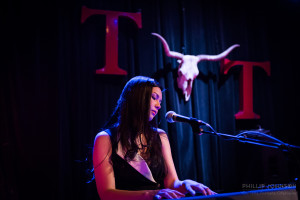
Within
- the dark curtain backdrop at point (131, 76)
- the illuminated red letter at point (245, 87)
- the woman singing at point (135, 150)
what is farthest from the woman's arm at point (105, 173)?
the illuminated red letter at point (245, 87)

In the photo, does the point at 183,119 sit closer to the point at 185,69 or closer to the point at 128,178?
the point at 128,178

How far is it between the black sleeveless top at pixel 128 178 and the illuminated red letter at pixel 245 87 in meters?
2.67

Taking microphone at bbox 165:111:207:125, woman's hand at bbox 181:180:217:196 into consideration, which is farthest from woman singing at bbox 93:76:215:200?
woman's hand at bbox 181:180:217:196

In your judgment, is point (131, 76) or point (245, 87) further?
point (245, 87)

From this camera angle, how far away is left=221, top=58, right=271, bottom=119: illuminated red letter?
399cm

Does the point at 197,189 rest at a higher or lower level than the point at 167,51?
lower

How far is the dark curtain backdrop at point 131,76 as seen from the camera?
2.95 m

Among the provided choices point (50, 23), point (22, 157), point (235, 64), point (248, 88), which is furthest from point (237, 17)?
point (22, 157)

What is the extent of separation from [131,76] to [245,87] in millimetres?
1945

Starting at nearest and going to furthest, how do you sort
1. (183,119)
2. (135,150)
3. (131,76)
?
(183,119)
(135,150)
(131,76)

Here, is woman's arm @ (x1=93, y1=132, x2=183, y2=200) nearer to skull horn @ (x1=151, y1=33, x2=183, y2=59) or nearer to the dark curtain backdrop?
the dark curtain backdrop

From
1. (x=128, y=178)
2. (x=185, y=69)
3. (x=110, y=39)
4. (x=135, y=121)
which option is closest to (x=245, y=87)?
(x=185, y=69)

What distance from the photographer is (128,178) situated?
5.90 feet

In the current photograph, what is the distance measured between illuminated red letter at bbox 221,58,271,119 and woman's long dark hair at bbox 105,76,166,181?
7.89 feet
